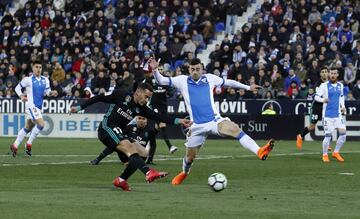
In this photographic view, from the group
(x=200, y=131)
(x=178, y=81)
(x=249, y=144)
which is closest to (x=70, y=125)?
(x=178, y=81)

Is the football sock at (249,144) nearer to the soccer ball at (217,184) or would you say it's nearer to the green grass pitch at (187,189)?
the green grass pitch at (187,189)

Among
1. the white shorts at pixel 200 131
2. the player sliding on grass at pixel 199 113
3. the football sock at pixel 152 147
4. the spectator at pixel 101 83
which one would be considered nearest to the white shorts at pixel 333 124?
the football sock at pixel 152 147

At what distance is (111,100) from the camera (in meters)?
17.3

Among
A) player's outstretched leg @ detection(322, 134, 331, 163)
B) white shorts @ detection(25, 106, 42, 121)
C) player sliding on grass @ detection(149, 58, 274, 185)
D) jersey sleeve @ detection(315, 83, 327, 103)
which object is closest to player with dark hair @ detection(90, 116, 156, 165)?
white shorts @ detection(25, 106, 42, 121)

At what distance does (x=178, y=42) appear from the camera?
4316 cm

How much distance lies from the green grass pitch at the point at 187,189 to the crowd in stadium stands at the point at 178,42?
36.0 ft

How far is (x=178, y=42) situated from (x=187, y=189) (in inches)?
1053

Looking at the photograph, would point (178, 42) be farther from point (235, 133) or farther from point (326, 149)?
point (235, 133)

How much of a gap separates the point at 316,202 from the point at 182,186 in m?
3.58

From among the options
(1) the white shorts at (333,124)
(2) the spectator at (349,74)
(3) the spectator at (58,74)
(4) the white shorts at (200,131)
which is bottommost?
(3) the spectator at (58,74)

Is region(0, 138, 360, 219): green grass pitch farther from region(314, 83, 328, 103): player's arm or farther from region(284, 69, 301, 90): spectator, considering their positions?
region(284, 69, 301, 90): spectator

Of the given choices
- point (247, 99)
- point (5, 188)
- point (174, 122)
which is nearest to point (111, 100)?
point (174, 122)

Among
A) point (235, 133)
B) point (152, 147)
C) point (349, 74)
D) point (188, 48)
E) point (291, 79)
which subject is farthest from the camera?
point (188, 48)

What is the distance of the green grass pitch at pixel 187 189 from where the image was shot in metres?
13.0
